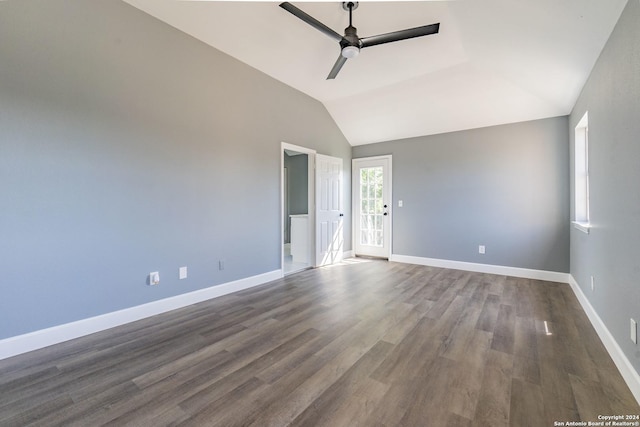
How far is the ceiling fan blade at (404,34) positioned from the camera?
7.82ft

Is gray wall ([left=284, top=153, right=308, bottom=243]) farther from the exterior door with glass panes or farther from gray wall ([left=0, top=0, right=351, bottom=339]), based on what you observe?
gray wall ([left=0, top=0, right=351, bottom=339])

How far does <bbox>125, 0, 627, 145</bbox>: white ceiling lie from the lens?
84.2 inches

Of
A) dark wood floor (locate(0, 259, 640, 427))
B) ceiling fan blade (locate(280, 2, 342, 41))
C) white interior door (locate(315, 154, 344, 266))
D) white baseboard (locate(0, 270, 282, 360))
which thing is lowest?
dark wood floor (locate(0, 259, 640, 427))

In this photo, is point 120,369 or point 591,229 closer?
point 120,369

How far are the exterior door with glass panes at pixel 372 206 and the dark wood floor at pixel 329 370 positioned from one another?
261 cm

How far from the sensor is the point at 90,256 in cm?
232

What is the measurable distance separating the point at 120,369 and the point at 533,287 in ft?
15.1

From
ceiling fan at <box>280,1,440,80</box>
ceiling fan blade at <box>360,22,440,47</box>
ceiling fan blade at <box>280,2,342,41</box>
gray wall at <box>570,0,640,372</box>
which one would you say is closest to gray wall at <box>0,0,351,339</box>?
ceiling fan blade at <box>280,2,342,41</box>

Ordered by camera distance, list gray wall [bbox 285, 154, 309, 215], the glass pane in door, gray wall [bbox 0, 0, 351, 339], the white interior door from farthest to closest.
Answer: gray wall [bbox 285, 154, 309, 215] → the glass pane in door → the white interior door → gray wall [bbox 0, 0, 351, 339]

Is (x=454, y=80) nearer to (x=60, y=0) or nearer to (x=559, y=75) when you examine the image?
(x=559, y=75)

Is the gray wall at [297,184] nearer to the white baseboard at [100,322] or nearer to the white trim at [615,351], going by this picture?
the white baseboard at [100,322]

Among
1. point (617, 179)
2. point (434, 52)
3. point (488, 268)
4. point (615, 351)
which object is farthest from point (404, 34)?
Result: point (488, 268)

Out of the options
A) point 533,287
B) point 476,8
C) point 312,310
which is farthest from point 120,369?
point 533,287

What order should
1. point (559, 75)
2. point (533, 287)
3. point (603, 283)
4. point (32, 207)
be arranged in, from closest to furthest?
1. point (32, 207)
2. point (603, 283)
3. point (559, 75)
4. point (533, 287)
